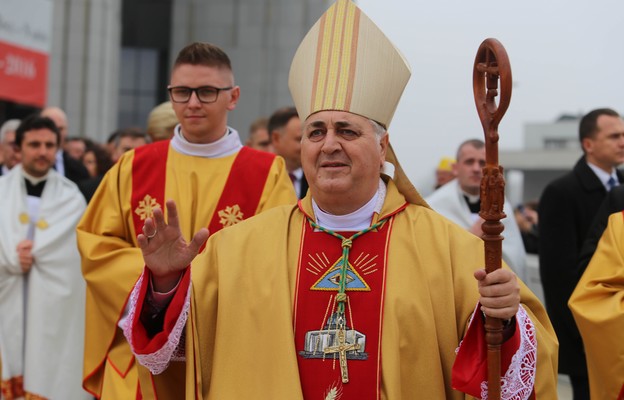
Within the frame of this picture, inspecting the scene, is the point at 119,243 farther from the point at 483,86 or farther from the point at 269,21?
the point at 269,21

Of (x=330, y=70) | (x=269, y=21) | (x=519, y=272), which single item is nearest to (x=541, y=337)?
(x=330, y=70)

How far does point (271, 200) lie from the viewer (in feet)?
17.1

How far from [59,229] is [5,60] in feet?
28.5

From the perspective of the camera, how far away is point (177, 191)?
520cm

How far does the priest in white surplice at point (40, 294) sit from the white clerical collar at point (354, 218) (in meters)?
3.11

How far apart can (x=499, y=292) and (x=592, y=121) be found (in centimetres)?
395

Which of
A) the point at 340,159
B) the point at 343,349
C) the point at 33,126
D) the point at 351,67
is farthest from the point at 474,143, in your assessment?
the point at 343,349

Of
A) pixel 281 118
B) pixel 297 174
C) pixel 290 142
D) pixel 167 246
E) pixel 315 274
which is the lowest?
pixel 315 274

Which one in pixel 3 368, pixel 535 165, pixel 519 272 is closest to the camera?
pixel 3 368

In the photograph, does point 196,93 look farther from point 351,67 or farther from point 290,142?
point 290,142

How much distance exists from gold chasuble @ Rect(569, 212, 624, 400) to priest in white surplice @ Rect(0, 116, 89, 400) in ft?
10.9

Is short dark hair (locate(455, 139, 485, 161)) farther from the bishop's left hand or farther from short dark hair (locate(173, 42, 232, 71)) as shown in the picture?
the bishop's left hand

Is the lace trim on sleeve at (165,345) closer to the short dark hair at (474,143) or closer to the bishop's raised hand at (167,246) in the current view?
the bishop's raised hand at (167,246)

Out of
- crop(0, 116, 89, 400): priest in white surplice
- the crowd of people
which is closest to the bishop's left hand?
the crowd of people
